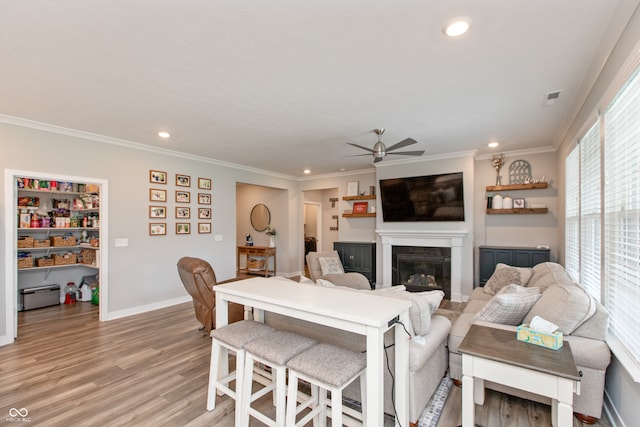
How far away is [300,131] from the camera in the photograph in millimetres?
4051

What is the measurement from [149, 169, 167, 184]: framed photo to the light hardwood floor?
7.08ft

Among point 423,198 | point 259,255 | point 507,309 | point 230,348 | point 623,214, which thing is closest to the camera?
point 623,214

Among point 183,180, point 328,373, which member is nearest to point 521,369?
point 328,373

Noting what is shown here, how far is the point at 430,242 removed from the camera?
5.63 m

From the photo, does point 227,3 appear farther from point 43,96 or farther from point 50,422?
point 50,422

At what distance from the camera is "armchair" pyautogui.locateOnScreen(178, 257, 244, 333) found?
3.46m

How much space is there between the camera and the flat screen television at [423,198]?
17.5ft

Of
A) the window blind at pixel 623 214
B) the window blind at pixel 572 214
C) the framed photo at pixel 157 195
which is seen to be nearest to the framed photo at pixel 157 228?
the framed photo at pixel 157 195

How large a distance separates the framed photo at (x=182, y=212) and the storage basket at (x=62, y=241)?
6.04ft

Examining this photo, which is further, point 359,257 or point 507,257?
point 359,257

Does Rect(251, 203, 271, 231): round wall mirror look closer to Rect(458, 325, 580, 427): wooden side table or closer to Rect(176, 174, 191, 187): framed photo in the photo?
Rect(176, 174, 191, 187): framed photo

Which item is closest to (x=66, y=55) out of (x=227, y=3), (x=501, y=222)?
(x=227, y=3)

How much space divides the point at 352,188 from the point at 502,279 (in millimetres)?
3858

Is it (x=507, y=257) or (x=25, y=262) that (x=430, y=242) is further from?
(x=25, y=262)
